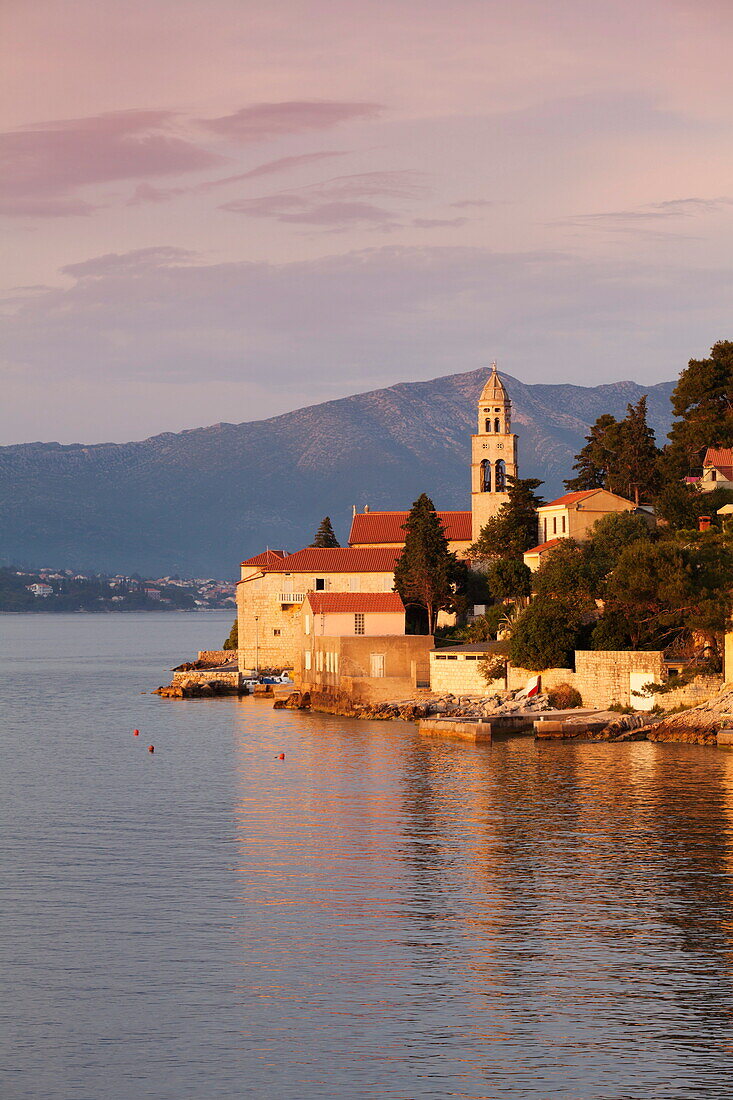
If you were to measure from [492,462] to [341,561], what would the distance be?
37.3ft

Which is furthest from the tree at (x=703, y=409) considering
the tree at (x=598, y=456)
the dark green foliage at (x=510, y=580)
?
the dark green foliage at (x=510, y=580)

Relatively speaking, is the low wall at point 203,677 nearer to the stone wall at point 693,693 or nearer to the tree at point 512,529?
the tree at point 512,529

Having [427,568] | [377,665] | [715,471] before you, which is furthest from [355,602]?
[715,471]

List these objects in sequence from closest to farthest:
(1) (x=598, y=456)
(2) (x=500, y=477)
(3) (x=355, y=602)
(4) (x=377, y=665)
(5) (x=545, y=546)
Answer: (4) (x=377, y=665), (5) (x=545, y=546), (3) (x=355, y=602), (2) (x=500, y=477), (1) (x=598, y=456)

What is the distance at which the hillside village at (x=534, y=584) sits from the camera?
6097 centimetres

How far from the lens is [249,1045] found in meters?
21.8

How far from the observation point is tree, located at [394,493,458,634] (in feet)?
251

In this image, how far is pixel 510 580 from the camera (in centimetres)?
7431

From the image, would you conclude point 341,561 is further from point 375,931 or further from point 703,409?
point 375,931

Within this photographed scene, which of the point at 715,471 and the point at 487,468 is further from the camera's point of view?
the point at 487,468

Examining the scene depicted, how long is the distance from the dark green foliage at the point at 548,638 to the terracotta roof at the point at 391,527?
24025 mm

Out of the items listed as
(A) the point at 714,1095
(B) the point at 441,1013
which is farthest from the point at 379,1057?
(A) the point at 714,1095

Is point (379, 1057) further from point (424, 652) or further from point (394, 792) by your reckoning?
point (424, 652)

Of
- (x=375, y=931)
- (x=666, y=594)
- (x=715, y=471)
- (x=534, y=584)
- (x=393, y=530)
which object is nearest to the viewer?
(x=375, y=931)
